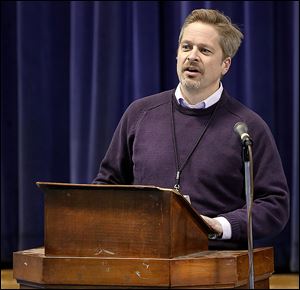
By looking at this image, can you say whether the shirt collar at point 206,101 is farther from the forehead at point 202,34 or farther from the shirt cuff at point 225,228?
the shirt cuff at point 225,228

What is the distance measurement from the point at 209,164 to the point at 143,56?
5.59ft

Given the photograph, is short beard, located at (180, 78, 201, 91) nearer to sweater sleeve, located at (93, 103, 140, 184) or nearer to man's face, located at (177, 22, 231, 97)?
man's face, located at (177, 22, 231, 97)

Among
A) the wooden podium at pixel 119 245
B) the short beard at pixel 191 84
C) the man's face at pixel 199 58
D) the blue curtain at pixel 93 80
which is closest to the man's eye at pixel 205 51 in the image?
the man's face at pixel 199 58

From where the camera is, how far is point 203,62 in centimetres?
248

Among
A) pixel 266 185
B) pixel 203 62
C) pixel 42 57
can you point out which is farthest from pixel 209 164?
pixel 42 57

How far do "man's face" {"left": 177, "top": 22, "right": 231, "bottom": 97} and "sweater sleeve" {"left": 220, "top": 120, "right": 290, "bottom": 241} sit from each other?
22 cm

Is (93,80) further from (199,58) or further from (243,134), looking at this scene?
(243,134)

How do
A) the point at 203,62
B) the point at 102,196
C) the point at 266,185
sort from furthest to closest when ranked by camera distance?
the point at 203,62
the point at 266,185
the point at 102,196

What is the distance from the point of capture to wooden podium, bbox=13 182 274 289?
1.83 meters

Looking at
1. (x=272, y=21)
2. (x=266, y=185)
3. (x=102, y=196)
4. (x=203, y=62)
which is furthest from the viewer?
(x=272, y=21)

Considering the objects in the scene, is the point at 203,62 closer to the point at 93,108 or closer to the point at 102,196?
the point at 102,196

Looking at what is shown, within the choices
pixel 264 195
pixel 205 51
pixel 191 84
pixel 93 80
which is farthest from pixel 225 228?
pixel 93 80

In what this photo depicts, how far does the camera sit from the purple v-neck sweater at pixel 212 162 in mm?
2318

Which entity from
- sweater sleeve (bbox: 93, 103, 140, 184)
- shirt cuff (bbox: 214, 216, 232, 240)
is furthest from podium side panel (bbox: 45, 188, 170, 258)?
sweater sleeve (bbox: 93, 103, 140, 184)
